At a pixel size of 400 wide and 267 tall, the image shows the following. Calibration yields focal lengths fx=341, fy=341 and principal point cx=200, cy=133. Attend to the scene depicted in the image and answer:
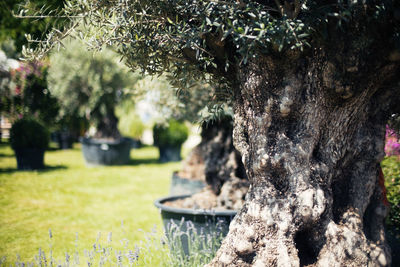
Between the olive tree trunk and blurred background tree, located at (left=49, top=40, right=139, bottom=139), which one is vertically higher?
blurred background tree, located at (left=49, top=40, right=139, bottom=139)

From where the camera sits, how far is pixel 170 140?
1552 centimetres

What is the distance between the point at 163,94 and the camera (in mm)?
6719

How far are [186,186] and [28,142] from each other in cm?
638

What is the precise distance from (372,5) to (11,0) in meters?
6.42

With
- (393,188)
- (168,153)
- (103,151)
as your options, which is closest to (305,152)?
(393,188)

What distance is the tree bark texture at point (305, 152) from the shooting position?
10.1 ft

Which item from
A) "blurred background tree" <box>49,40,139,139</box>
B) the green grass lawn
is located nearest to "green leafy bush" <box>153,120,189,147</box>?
the green grass lawn

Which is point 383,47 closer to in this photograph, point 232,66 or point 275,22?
point 275,22

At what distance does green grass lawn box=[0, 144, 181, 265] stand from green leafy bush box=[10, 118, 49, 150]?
0.92 metres

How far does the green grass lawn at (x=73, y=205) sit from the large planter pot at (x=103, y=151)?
406 mm

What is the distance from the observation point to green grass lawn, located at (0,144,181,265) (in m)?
5.58

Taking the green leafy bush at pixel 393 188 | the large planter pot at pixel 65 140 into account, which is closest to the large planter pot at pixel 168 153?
the large planter pot at pixel 65 140

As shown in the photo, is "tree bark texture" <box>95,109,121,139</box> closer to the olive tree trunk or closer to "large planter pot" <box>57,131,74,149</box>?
"large planter pot" <box>57,131,74,149</box>

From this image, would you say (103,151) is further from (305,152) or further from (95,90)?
(305,152)
